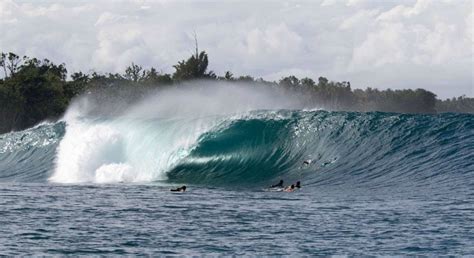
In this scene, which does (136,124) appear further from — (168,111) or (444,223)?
(444,223)

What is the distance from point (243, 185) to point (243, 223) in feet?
49.2

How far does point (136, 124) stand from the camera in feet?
172

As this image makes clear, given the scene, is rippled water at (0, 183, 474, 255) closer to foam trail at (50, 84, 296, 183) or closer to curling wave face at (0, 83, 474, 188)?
curling wave face at (0, 83, 474, 188)

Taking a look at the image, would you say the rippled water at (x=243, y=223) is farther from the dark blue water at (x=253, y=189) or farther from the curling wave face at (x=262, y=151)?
the curling wave face at (x=262, y=151)

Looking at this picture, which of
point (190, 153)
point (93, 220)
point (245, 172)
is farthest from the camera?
point (190, 153)

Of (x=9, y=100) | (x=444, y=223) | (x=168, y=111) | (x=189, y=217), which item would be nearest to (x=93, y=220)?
(x=189, y=217)

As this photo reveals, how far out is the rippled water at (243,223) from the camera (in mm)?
19797

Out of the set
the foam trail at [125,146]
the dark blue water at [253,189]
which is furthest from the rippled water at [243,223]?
the foam trail at [125,146]

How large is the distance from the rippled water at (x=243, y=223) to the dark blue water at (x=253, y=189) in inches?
1.4

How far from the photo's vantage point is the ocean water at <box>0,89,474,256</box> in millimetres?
20672

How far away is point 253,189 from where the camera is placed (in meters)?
35.8

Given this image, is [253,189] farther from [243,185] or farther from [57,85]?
[57,85]

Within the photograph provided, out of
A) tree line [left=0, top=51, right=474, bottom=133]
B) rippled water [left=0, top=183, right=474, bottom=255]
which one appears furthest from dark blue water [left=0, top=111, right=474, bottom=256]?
tree line [left=0, top=51, right=474, bottom=133]

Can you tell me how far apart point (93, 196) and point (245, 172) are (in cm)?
1127
